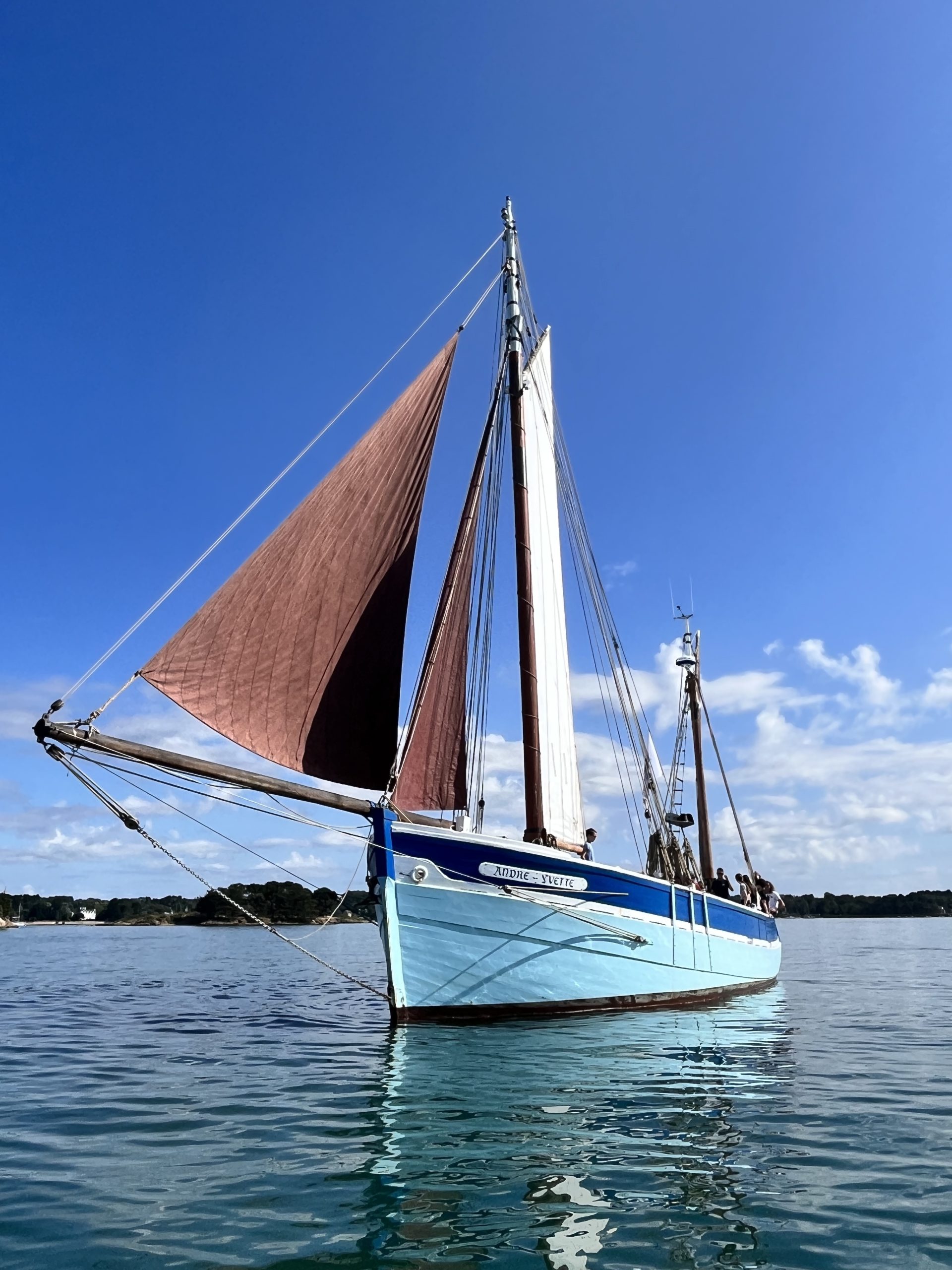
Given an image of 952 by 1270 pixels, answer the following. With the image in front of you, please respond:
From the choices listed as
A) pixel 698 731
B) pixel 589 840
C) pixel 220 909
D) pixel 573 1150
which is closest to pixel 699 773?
pixel 698 731

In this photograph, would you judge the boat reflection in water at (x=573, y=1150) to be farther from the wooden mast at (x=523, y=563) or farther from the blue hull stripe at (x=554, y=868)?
the wooden mast at (x=523, y=563)

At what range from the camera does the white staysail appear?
61.3 feet

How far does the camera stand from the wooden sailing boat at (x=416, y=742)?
13828 mm

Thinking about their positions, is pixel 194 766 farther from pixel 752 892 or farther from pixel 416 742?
pixel 752 892

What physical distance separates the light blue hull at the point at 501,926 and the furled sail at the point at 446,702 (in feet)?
5.43

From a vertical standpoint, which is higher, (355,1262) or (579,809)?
(579,809)

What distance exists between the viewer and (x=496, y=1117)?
829 cm

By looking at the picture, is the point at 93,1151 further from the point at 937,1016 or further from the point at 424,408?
the point at 937,1016

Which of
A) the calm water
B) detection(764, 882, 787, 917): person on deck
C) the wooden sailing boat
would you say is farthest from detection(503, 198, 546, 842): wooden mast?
detection(764, 882, 787, 917): person on deck

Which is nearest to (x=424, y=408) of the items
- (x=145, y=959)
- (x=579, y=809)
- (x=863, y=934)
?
(x=579, y=809)

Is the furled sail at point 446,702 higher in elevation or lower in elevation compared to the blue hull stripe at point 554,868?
higher

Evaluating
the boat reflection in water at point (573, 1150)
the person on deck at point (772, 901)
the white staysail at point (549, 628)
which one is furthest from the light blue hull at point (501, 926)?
the person on deck at point (772, 901)

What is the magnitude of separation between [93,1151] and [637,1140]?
15.5 ft

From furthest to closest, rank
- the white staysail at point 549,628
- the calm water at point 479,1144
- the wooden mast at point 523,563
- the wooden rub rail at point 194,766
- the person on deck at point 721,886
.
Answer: the person on deck at point 721,886
the white staysail at point 549,628
the wooden mast at point 523,563
the wooden rub rail at point 194,766
the calm water at point 479,1144
